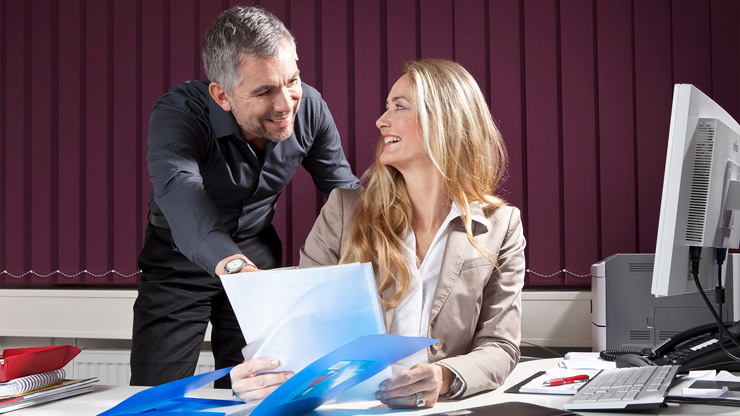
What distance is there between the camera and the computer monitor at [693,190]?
3.85 ft

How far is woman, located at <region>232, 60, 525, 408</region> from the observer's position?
1.51 m

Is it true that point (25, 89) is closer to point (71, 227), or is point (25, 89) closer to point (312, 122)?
point (71, 227)

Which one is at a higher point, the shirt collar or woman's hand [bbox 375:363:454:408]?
the shirt collar

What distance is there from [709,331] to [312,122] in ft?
4.30

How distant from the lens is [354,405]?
1.19 m

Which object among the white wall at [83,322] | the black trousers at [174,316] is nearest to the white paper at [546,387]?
the black trousers at [174,316]

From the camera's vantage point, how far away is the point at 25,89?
291 cm

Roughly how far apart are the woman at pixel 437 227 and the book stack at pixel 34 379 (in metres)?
0.59

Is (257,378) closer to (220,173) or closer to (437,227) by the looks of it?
(437,227)

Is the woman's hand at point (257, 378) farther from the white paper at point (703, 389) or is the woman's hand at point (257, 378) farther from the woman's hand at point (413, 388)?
the white paper at point (703, 389)

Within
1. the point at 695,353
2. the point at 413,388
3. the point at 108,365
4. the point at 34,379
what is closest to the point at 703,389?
the point at 695,353

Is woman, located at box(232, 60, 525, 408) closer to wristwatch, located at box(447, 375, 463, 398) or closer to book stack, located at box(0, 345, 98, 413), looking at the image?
wristwatch, located at box(447, 375, 463, 398)

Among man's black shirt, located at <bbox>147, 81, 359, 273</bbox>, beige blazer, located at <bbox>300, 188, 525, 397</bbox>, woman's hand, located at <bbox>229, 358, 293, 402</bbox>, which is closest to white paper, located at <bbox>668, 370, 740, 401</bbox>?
Answer: beige blazer, located at <bbox>300, 188, 525, 397</bbox>

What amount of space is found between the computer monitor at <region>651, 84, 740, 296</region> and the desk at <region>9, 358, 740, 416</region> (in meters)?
0.21
